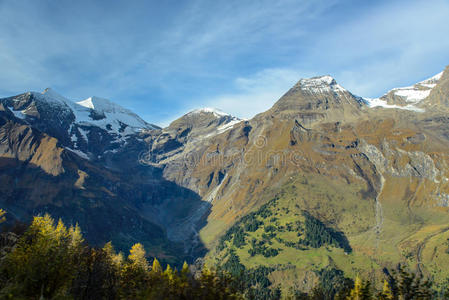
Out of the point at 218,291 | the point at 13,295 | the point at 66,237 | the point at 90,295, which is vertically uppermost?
the point at 66,237

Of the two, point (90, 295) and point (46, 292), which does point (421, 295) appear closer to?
point (46, 292)

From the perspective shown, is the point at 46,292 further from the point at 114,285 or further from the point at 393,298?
the point at 393,298

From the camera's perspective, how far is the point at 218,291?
45.9 metres

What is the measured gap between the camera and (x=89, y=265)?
62938 mm

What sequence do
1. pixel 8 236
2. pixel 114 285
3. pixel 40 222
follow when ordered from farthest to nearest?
pixel 114 285 < pixel 8 236 < pixel 40 222

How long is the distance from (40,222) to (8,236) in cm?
1134

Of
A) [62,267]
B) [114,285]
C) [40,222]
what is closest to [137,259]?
[114,285]

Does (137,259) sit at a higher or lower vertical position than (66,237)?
lower

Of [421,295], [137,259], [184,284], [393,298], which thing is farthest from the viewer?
[137,259]

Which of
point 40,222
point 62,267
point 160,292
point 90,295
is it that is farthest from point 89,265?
point 160,292

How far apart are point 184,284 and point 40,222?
2754cm

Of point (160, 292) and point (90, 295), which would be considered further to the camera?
point (90, 295)

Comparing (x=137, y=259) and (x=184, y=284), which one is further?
(x=137, y=259)

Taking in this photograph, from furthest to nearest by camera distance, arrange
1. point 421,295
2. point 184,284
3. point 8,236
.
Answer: point 8,236
point 184,284
point 421,295
